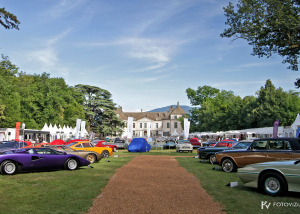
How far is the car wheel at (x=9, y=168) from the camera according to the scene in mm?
11516

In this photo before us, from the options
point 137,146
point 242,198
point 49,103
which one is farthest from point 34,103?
point 242,198

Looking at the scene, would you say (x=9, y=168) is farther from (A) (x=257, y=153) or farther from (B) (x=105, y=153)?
(A) (x=257, y=153)

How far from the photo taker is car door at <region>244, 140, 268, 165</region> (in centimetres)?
1065

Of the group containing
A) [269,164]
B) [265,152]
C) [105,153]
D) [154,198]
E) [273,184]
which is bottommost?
[154,198]

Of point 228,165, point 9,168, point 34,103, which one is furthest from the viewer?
point 34,103

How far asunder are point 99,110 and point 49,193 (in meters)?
65.0

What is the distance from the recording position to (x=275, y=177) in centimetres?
741

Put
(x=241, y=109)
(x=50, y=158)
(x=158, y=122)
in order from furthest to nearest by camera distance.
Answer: (x=158, y=122)
(x=241, y=109)
(x=50, y=158)

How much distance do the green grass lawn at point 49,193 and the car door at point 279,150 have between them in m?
6.21

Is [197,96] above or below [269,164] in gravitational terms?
above

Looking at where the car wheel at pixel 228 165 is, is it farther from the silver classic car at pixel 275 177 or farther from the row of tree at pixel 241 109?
the row of tree at pixel 241 109

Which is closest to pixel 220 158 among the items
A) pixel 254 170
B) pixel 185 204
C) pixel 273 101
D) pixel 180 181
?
pixel 180 181

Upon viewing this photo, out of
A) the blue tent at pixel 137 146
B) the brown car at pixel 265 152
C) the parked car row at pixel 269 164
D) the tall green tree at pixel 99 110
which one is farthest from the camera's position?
the tall green tree at pixel 99 110

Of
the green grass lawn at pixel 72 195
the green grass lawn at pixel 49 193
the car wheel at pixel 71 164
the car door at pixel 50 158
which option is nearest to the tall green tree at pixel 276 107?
the green grass lawn at pixel 72 195
